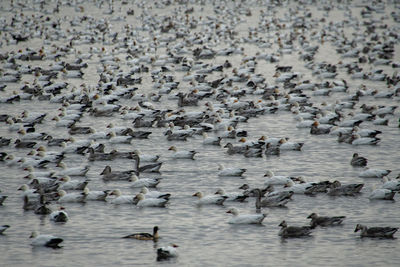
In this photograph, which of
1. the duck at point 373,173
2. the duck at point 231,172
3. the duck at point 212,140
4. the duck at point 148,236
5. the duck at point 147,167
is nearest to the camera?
the duck at point 148,236

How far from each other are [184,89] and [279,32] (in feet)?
86.5

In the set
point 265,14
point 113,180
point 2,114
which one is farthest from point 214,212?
point 265,14

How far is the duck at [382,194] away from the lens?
70.9 feet

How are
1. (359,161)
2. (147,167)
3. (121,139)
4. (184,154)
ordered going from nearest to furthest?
(147,167) < (359,161) < (184,154) < (121,139)

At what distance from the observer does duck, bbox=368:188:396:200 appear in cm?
2161

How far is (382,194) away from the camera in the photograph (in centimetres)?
2161

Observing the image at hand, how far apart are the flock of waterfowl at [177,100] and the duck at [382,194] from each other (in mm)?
45

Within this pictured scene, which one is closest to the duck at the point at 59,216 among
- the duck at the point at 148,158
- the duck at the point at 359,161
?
the duck at the point at 148,158

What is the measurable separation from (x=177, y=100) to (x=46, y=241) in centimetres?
2167

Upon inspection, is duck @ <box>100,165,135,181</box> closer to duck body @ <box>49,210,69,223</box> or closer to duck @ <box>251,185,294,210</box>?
duck body @ <box>49,210,69,223</box>

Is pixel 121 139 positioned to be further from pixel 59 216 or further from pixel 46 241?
pixel 46 241

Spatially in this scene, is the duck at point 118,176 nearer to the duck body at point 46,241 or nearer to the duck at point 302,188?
the duck at point 302,188

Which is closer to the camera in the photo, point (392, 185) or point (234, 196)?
point (234, 196)

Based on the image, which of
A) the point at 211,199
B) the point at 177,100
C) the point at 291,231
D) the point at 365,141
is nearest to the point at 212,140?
the point at 365,141
